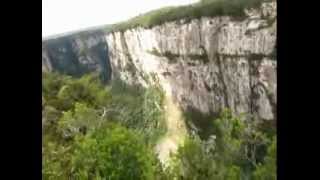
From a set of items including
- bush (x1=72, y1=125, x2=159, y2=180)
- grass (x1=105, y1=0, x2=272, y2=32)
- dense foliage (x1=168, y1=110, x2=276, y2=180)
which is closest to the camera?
bush (x1=72, y1=125, x2=159, y2=180)

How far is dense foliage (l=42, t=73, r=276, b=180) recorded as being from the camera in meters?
7.67

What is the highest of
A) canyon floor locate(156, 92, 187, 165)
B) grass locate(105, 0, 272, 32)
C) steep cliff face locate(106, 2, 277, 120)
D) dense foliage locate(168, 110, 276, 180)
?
grass locate(105, 0, 272, 32)

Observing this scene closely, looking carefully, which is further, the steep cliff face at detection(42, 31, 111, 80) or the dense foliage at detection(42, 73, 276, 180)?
the steep cliff face at detection(42, 31, 111, 80)

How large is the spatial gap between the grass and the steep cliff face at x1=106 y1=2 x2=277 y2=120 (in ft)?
0.58

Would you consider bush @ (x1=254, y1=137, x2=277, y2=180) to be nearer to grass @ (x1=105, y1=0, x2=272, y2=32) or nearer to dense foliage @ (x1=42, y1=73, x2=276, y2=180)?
dense foliage @ (x1=42, y1=73, x2=276, y2=180)

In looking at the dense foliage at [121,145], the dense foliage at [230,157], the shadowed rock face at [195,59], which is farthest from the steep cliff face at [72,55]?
the dense foliage at [230,157]

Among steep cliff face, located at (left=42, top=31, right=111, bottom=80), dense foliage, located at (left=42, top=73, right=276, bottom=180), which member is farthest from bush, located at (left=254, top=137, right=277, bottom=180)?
steep cliff face, located at (left=42, top=31, right=111, bottom=80)

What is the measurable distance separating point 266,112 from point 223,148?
9.08ft

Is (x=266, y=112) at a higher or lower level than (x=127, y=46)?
lower

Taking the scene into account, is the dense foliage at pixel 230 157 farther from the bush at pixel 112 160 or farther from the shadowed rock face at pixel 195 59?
the shadowed rock face at pixel 195 59
